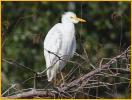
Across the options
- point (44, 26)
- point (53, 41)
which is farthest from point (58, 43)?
point (44, 26)

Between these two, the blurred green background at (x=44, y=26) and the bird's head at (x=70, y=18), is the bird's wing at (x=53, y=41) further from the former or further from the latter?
the blurred green background at (x=44, y=26)

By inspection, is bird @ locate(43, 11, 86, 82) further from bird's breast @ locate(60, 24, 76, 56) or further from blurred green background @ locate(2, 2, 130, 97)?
blurred green background @ locate(2, 2, 130, 97)

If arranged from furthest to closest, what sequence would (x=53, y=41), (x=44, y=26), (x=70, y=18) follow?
(x=44, y=26) → (x=70, y=18) → (x=53, y=41)

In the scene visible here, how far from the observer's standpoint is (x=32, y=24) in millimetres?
6496

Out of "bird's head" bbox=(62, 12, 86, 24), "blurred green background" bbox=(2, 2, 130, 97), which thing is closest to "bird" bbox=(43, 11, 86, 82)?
"bird's head" bbox=(62, 12, 86, 24)

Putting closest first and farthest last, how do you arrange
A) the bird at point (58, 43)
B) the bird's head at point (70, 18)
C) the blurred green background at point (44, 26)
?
the bird at point (58, 43)
the bird's head at point (70, 18)
the blurred green background at point (44, 26)

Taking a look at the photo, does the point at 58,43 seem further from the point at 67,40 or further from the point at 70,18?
the point at 70,18

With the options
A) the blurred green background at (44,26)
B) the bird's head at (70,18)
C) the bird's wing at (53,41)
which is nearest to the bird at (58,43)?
the bird's wing at (53,41)

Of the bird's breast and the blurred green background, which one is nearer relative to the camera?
the bird's breast

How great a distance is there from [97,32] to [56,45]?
8.41 ft

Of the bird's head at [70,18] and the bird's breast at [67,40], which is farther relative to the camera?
the bird's head at [70,18]

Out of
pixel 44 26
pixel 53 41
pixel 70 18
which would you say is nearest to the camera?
pixel 53 41

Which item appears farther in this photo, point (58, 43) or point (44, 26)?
point (44, 26)

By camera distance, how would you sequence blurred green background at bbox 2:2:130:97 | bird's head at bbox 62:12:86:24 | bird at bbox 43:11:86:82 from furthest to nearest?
1. blurred green background at bbox 2:2:130:97
2. bird's head at bbox 62:12:86:24
3. bird at bbox 43:11:86:82
